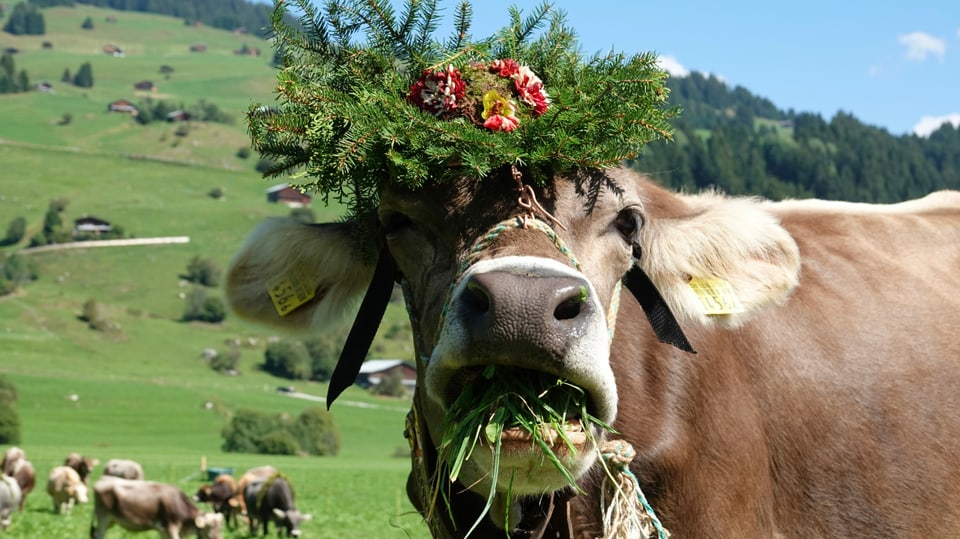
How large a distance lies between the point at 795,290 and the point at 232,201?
145323 millimetres

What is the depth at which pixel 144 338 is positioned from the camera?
358 feet

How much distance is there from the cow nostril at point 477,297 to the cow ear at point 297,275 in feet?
4.59

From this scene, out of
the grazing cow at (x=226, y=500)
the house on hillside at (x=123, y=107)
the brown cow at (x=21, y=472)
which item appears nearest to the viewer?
the grazing cow at (x=226, y=500)

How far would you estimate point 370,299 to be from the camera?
15.0ft

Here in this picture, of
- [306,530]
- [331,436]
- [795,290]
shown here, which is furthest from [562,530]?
[331,436]

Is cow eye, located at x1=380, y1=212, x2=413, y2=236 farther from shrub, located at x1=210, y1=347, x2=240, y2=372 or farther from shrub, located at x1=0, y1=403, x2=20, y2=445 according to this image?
shrub, located at x1=210, y1=347, x2=240, y2=372

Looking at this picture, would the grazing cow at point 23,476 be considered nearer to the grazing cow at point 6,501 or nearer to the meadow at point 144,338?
the meadow at point 144,338

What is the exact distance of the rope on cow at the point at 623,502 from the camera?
390cm

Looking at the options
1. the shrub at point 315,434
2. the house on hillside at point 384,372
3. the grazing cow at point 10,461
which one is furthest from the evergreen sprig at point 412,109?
the house on hillside at point 384,372

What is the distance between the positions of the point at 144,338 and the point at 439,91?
11056 cm

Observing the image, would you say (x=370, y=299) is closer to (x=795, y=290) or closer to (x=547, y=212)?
(x=547, y=212)

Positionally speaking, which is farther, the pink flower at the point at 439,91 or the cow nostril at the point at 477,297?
the pink flower at the point at 439,91

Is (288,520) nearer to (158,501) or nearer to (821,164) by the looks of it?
(158,501)

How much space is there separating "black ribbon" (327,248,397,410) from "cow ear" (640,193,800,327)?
1.08 metres
